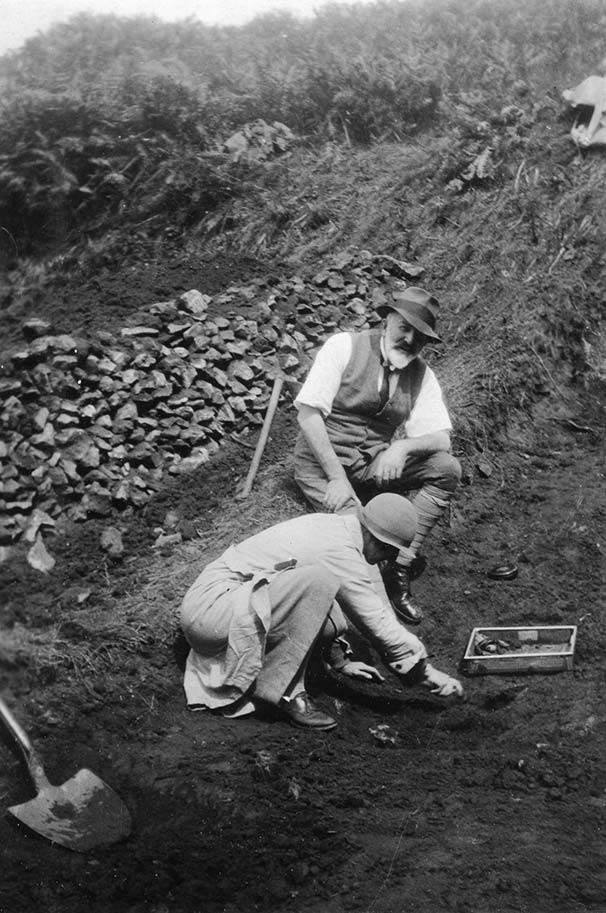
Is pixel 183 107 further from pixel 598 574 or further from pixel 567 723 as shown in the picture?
pixel 567 723

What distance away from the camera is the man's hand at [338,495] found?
484cm

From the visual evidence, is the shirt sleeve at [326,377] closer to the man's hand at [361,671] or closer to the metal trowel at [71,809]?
the man's hand at [361,671]

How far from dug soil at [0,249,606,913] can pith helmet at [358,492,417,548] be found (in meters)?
0.76

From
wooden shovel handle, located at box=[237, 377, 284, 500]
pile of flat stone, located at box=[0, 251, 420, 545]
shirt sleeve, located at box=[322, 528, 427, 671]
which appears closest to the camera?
shirt sleeve, located at box=[322, 528, 427, 671]

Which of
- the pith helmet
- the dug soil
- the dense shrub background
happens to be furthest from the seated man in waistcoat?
the dense shrub background

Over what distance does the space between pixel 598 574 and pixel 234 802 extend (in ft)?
9.64

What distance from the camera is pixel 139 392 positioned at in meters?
5.76

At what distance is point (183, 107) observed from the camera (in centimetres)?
830

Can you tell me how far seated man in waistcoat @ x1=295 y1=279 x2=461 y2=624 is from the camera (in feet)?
16.6

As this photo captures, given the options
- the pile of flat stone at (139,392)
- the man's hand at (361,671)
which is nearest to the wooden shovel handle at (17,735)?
the pile of flat stone at (139,392)

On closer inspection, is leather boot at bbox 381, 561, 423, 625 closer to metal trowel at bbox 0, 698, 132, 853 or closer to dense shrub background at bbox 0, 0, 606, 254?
metal trowel at bbox 0, 698, 132, 853

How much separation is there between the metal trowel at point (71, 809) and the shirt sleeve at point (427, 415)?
9.31 feet

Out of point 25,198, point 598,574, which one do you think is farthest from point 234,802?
point 25,198

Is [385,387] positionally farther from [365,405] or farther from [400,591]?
[400,591]
